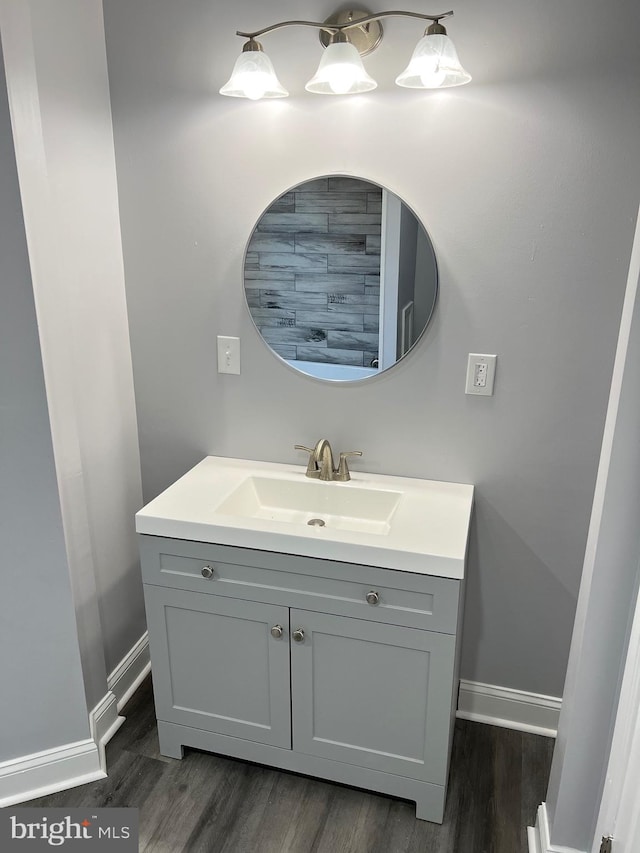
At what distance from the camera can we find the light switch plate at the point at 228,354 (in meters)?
2.14

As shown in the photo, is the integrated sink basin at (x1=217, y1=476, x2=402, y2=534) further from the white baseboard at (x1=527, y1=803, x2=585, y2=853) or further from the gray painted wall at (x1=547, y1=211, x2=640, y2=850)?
the white baseboard at (x1=527, y1=803, x2=585, y2=853)

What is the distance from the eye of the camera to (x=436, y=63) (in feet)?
5.21

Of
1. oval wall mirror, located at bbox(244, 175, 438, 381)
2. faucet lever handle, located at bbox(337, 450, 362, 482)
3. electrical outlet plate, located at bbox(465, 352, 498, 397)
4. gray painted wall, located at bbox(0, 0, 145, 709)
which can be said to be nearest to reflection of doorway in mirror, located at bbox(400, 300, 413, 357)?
oval wall mirror, located at bbox(244, 175, 438, 381)

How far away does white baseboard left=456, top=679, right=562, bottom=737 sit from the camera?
87.3 inches

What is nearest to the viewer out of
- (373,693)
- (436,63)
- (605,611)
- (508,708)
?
(605,611)

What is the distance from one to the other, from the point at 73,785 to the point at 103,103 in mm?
2036

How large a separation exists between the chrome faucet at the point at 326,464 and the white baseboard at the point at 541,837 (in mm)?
1047

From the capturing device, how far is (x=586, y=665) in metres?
1.51

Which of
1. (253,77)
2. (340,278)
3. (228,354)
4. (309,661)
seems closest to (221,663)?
(309,661)

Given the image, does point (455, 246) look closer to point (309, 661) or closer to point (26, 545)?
point (309, 661)

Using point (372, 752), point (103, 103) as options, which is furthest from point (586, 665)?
point (103, 103)

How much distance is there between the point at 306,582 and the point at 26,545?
764mm

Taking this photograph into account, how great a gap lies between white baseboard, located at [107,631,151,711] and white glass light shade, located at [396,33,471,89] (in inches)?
75.5

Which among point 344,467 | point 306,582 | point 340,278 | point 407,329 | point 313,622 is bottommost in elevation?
point 313,622
